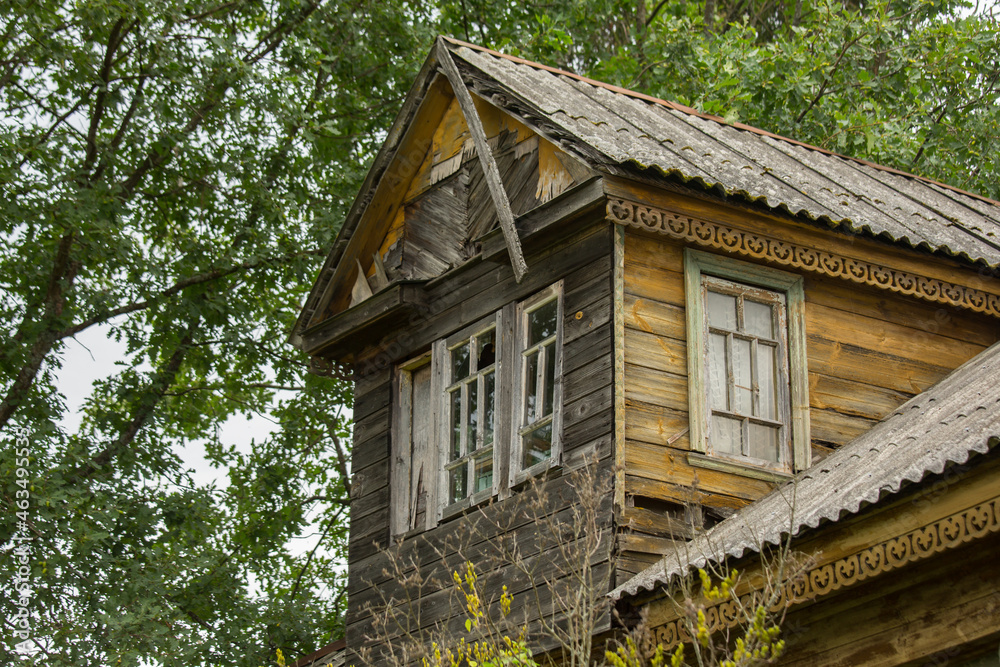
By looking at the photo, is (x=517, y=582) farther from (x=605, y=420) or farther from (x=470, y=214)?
(x=470, y=214)

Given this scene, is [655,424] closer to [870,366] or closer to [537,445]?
[537,445]

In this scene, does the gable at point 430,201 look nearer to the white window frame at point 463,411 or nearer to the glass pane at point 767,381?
the white window frame at point 463,411

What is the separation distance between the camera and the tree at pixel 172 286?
15.2 metres

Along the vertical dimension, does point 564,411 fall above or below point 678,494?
above

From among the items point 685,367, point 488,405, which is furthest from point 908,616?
point 488,405

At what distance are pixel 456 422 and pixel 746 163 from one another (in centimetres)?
301

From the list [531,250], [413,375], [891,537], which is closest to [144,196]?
[413,375]

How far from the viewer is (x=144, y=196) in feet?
61.0

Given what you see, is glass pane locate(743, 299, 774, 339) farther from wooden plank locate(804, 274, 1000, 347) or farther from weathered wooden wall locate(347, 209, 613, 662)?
weathered wooden wall locate(347, 209, 613, 662)

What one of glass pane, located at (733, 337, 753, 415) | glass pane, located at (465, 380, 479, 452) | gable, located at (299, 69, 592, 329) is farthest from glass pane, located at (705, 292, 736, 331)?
glass pane, located at (465, 380, 479, 452)

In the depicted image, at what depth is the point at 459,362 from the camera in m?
11.2

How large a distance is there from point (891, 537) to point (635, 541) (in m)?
2.37

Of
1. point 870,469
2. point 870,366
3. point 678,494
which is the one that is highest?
point 870,366

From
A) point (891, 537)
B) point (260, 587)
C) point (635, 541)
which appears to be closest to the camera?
point (891, 537)
